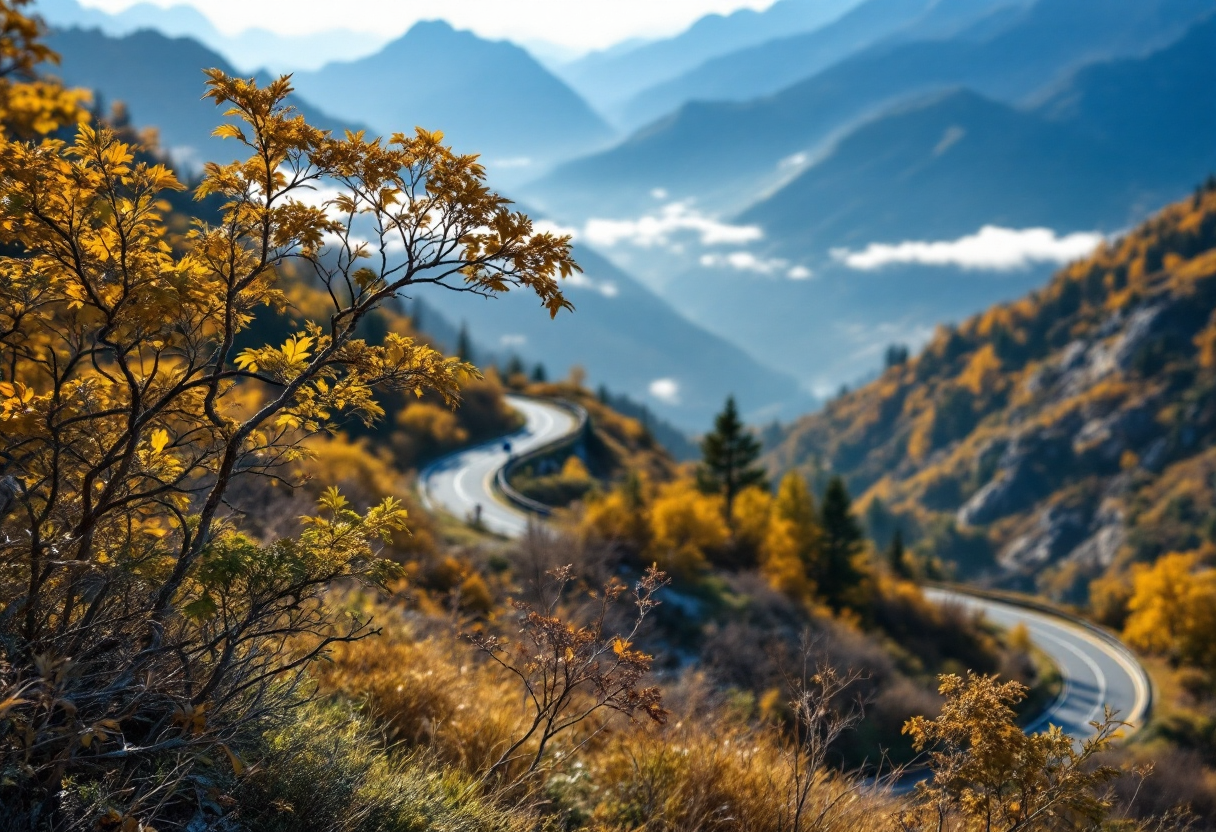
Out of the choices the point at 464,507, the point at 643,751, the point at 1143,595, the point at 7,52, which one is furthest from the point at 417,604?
the point at 1143,595

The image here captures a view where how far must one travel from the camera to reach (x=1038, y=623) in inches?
2323

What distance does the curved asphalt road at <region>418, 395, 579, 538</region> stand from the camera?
34.9 meters

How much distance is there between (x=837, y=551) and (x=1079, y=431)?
141 m

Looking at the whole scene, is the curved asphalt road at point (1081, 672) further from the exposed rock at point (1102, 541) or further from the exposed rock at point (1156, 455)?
the exposed rock at point (1156, 455)

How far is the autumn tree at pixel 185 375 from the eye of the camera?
11.8 ft

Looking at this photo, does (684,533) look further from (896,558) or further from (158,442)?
(896,558)

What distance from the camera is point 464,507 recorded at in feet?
121

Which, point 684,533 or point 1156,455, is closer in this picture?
point 684,533

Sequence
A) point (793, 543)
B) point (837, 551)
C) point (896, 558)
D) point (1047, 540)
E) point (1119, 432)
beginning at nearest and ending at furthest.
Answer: point (793, 543)
point (837, 551)
point (896, 558)
point (1047, 540)
point (1119, 432)

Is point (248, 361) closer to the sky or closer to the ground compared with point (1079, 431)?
closer to the ground

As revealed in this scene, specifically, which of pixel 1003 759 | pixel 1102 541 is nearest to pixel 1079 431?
pixel 1102 541

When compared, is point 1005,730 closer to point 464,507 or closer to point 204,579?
point 204,579

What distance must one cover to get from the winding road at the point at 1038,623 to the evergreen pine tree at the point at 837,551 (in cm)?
937

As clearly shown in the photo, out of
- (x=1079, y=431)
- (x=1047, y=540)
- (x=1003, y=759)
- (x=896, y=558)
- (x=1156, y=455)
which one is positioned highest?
(x=1079, y=431)
